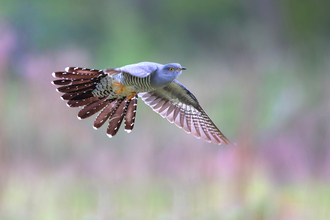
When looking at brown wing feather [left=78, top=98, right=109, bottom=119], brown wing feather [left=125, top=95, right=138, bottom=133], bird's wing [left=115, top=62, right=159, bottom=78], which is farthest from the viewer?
brown wing feather [left=125, top=95, right=138, bottom=133]

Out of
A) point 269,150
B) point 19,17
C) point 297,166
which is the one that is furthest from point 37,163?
point 297,166

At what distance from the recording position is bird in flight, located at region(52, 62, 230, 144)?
1598mm

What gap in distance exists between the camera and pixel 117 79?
5.49ft

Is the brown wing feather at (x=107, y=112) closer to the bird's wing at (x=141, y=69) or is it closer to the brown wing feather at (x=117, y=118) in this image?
Result: the brown wing feather at (x=117, y=118)

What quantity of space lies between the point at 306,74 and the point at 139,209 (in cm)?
192

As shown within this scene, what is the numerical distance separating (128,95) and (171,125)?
1127 mm

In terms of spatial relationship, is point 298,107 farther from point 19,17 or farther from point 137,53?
point 19,17

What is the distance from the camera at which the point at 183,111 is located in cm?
214

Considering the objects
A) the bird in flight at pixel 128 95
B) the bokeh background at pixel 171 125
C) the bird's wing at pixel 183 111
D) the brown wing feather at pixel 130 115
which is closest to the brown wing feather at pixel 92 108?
the bird in flight at pixel 128 95

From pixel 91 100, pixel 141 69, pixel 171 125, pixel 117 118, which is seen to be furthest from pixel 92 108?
pixel 171 125

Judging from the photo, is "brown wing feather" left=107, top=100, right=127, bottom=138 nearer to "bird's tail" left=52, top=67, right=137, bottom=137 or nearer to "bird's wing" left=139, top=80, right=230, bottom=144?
"bird's tail" left=52, top=67, right=137, bottom=137

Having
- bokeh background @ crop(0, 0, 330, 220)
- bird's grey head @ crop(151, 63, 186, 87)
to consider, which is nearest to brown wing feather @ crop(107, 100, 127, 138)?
bird's grey head @ crop(151, 63, 186, 87)

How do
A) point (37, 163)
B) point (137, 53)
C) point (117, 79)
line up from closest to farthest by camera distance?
1. point (117, 79)
2. point (37, 163)
3. point (137, 53)

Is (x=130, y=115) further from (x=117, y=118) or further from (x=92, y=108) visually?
(x=92, y=108)
